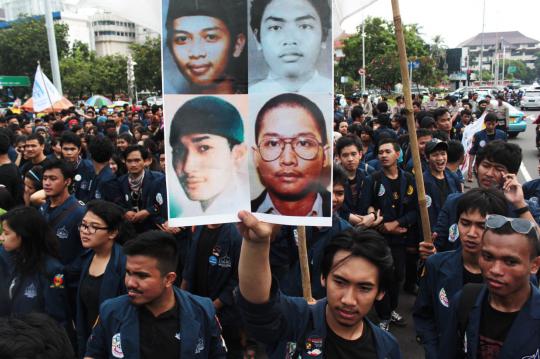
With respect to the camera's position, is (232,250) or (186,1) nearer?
(186,1)

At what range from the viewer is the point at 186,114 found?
1.71 meters

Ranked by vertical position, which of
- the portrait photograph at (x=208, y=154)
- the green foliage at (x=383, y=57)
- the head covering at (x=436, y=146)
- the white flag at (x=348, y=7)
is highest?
the green foliage at (x=383, y=57)

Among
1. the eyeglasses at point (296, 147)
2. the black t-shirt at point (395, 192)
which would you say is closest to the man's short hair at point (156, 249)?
the eyeglasses at point (296, 147)

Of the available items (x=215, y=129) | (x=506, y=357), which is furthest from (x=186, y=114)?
(x=506, y=357)

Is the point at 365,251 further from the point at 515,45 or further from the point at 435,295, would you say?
the point at 515,45

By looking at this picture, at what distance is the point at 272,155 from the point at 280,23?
450mm

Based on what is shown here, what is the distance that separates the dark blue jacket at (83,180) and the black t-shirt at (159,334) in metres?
3.53

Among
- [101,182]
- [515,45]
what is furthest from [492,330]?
[515,45]

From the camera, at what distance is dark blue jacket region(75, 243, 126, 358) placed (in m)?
2.91

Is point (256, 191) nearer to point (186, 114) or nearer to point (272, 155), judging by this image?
point (272, 155)

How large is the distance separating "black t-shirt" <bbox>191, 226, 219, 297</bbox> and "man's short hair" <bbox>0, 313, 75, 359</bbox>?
2093 mm

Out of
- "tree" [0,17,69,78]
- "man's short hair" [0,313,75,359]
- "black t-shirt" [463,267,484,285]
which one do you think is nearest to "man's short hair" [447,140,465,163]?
"black t-shirt" [463,267,484,285]

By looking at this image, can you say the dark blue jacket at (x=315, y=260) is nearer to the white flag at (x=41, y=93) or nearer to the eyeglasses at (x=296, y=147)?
the eyeglasses at (x=296, y=147)

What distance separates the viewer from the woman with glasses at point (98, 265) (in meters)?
2.95
